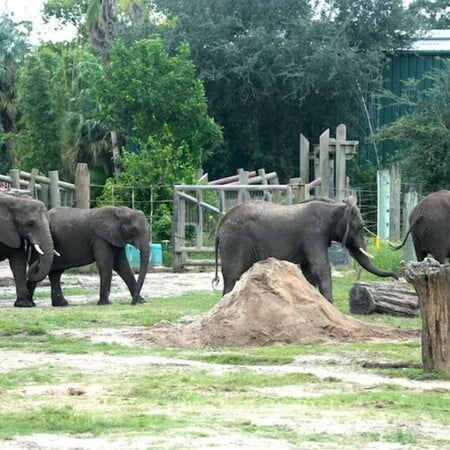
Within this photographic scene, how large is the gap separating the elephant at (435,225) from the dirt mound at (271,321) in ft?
19.4

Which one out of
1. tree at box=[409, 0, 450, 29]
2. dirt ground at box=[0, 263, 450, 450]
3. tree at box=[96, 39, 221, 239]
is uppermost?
tree at box=[409, 0, 450, 29]

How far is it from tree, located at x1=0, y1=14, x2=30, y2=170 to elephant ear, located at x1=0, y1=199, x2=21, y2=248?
27299mm

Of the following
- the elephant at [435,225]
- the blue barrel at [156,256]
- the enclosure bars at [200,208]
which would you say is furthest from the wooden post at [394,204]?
the elephant at [435,225]

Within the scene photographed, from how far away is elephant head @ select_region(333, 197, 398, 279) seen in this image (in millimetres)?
20219

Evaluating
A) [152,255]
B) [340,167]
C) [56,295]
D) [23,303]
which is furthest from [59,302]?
[340,167]

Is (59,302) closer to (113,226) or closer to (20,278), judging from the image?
(20,278)

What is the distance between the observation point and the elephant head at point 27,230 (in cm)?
2150

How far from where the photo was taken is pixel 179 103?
37.1 meters

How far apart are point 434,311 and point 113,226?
32.4 ft

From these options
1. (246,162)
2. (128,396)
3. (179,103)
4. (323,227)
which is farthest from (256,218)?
(246,162)

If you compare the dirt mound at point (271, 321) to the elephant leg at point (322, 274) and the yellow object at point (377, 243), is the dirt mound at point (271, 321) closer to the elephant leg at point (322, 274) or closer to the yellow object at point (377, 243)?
the elephant leg at point (322, 274)

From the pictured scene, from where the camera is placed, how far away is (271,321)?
1619cm

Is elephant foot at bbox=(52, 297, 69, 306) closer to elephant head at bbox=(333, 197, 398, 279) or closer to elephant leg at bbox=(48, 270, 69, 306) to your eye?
elephant leg at bbox=(48, 270, 69, 306)

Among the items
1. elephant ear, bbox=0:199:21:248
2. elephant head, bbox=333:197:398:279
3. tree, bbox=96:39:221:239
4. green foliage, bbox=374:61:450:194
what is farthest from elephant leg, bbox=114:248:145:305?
tree, bbox=96:39:221:239
